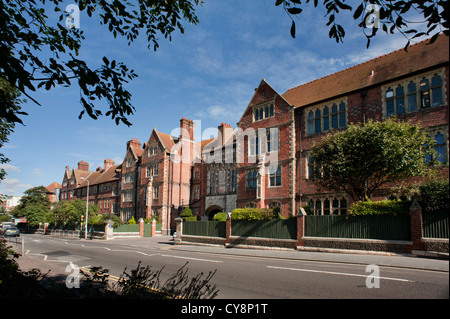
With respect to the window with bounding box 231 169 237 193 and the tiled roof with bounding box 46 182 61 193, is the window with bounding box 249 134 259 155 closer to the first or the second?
the window with bounding box 231 169 237 193

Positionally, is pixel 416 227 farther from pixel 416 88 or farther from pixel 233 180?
pixel 233 180

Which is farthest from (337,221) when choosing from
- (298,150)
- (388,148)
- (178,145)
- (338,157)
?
(178,145)

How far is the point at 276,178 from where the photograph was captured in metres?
27.9

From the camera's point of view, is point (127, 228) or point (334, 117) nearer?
point (334, 117)

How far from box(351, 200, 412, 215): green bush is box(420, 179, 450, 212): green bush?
97cm

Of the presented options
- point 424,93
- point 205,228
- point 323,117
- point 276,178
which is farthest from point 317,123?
point 205,228

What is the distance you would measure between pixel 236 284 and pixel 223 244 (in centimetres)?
1571

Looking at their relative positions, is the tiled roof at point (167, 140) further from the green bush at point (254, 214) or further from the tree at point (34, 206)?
the tree at point (34, 206)

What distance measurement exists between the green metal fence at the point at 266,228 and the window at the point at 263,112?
35.9 feet

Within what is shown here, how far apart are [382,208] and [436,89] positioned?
29.6 ft

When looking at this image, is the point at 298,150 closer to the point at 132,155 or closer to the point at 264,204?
the point at 264,204

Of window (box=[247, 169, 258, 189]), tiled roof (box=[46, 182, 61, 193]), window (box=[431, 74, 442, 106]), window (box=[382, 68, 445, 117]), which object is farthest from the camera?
tiled roof (box=[46, 182, 61, 193])

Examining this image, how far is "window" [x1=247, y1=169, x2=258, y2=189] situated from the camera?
2948 cm

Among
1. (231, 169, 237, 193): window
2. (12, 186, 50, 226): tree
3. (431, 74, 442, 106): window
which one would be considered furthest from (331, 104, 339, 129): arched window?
(12, 186, 50, 226): tree
